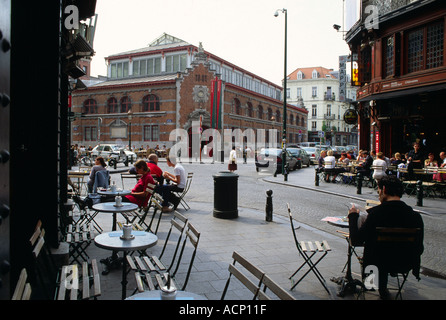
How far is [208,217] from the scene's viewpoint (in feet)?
29.6

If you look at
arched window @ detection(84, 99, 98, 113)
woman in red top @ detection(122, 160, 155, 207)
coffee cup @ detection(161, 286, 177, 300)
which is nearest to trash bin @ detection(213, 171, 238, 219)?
woman in red top @ detection(122, 160, 155, 207)

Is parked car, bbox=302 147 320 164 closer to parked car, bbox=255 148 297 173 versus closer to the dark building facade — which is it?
parked car, bbox=255 148 297 173

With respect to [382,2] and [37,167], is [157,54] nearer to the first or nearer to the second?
[382,2]

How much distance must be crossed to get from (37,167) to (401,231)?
4.54 m

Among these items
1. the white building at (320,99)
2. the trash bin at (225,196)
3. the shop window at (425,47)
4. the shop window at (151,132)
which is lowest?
the trash bin at (225,196)

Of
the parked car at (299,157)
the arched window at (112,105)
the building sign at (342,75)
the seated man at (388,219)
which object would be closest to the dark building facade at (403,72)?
the building sign at (342,75)

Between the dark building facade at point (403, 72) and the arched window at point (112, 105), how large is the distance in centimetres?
2835

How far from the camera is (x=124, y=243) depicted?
13.3 ft

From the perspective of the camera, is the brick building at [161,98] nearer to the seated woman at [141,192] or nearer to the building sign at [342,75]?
the building sign at [342,75]

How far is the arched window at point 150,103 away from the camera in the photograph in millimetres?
38625

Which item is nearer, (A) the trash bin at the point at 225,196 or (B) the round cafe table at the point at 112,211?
(B) the round cafe table at the point at 112,211

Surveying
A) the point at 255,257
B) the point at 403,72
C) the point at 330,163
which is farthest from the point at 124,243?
the point at 403,72

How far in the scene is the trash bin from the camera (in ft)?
28.8
